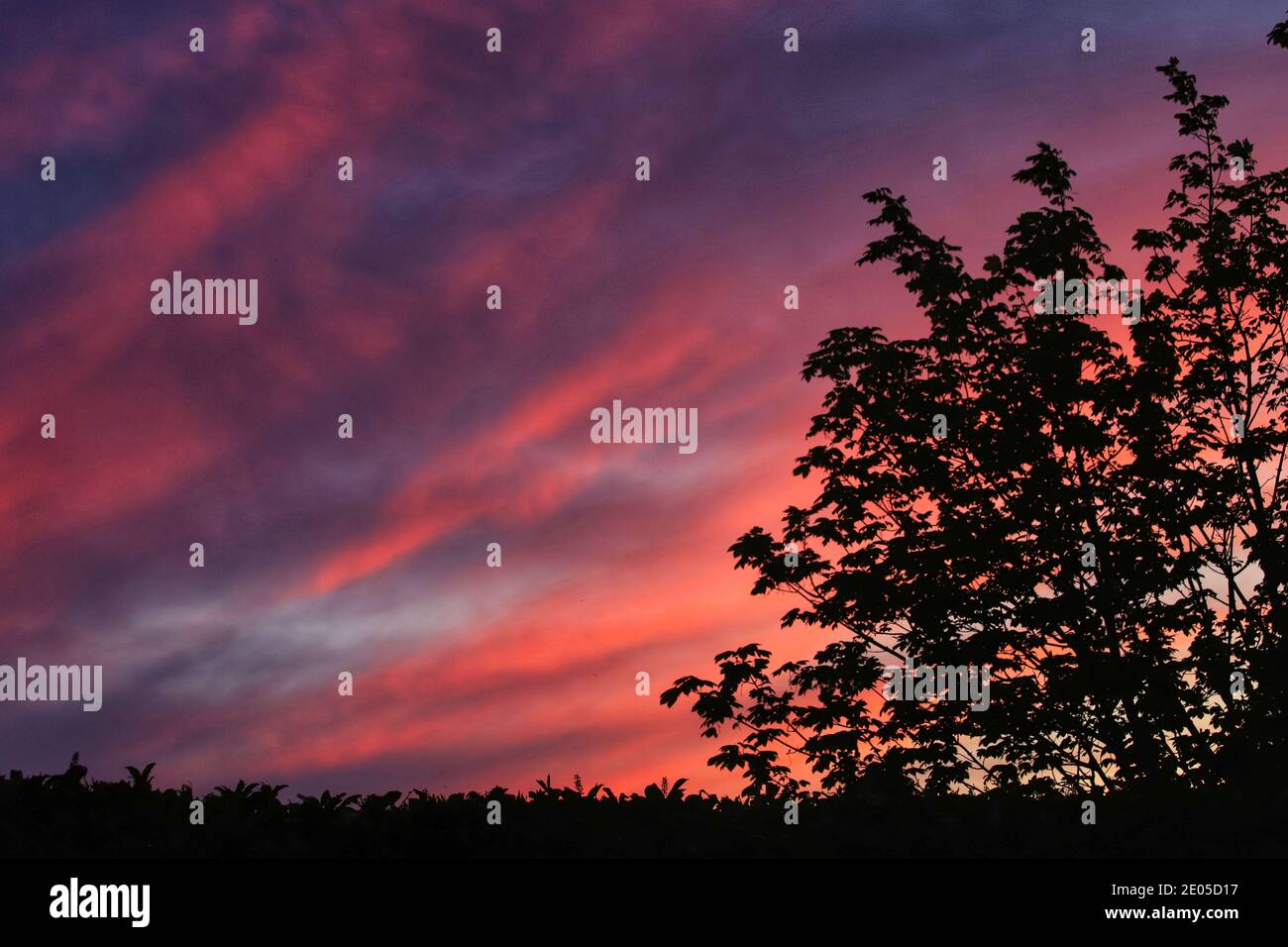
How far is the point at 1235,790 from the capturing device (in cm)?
1155

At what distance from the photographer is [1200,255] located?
22094 millimetres

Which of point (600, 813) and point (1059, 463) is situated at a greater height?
point (1059, 463)

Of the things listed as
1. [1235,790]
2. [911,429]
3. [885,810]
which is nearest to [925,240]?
[911,429]

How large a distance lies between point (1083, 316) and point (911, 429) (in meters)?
3.92

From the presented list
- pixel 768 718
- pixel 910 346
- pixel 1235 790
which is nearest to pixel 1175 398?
pixel 910 346
